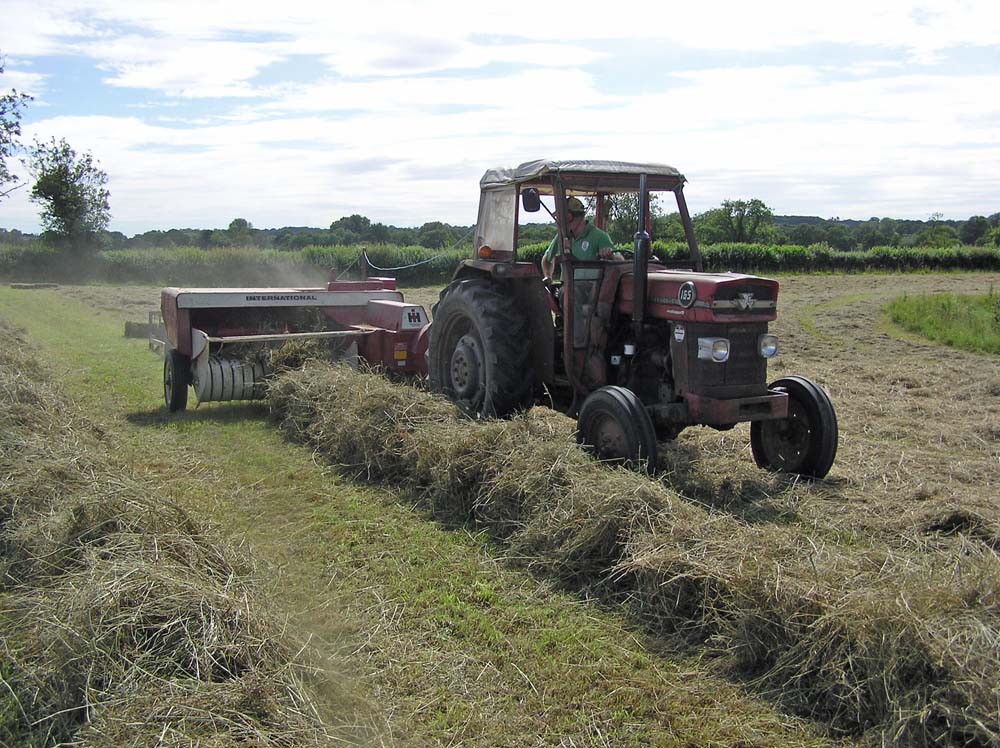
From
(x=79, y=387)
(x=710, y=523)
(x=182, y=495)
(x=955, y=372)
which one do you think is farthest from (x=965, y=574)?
(x=79, y=387)

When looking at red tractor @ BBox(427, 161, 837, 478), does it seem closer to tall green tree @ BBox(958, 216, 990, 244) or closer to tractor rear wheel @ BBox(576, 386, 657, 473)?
tractor rear wheel @ BBox(576, 386, 657, 473)

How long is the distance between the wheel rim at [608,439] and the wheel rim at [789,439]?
125 cm

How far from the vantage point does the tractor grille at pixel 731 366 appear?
17.5ft

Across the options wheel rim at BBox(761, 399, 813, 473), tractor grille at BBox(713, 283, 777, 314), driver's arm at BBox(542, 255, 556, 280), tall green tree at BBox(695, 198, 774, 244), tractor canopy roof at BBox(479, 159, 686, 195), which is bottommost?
wheel rim at BBox(761, 399, 813, 473)

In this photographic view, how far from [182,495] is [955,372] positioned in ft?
29.1

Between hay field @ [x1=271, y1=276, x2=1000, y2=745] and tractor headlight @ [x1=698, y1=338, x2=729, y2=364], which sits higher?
tractor headlight @ [x1=698, y1=338, x2=729, y2=364]

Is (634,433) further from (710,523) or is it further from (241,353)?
(241,353)

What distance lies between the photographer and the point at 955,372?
10328 mm

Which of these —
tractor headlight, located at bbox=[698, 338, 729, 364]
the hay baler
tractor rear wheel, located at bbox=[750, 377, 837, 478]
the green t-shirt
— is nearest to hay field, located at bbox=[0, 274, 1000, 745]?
tractor rear wheel, located at bbox=[750, 377, 837, 478]

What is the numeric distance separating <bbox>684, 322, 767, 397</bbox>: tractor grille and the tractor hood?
0.29 ft

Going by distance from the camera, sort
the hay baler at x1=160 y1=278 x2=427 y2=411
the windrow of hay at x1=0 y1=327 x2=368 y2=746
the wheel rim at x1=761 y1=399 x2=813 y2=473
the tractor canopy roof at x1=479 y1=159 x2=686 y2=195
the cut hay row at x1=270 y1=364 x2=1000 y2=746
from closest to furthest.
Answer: the windrow of hay at x1=0 y1=327 x2=368 y2=746 → the cut hay row at x1=270 y1=364 x2=1000 y2=746 → the wheel rim at x1=761 y1=399 x2=813 y2=473 → the tractor canopy roof at x1=479 y1=159 x2=686 y2=195 → the hay baler at x1=160 y1=278 x2=427 y2=411

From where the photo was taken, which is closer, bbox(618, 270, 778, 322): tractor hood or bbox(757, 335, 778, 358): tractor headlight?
bbox(618, 270, 778, 322): tractor hood

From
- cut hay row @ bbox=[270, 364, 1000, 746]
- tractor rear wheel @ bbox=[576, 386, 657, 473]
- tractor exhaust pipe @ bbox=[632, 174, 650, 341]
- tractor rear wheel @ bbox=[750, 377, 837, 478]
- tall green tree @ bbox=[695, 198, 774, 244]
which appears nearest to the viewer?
cut hay row @ bbox=[270, 364, 1000, 746]

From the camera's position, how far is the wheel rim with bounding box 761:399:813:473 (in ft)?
18.7
